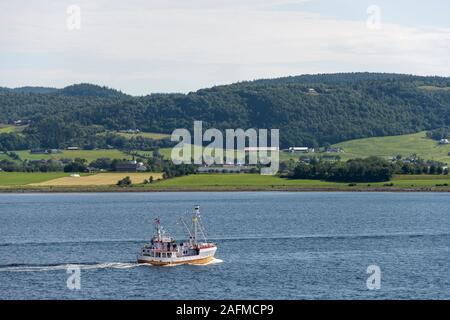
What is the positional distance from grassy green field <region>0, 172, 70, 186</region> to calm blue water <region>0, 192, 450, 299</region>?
4787 centimetres

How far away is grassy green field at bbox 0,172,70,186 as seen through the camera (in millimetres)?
181413

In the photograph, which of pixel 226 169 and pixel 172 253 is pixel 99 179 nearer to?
pixel 226 169

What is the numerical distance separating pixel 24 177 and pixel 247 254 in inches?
4782

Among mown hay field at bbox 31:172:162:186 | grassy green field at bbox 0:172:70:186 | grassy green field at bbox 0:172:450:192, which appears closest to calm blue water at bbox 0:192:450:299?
grassy green field at bbox 0:172:450:192

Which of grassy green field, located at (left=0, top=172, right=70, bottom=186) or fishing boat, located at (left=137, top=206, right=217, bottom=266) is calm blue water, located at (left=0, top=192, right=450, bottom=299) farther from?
grassy green field, located at (left=0, top=172, right=70, bottom=186)

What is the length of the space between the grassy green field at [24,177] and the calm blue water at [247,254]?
1885 inches

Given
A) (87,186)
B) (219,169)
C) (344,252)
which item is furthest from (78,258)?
(219,169)

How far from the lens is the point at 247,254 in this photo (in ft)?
245

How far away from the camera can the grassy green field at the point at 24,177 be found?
18141 cm

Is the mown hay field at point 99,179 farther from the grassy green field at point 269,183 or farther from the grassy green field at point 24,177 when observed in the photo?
the grassy green field at point 269,183

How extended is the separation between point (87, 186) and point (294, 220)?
70.1m

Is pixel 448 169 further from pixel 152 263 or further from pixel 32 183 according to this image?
pixel 152 263

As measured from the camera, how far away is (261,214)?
122500mm
